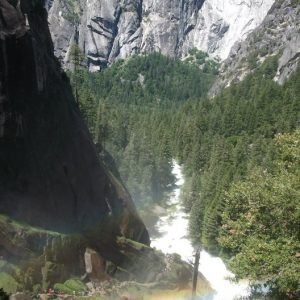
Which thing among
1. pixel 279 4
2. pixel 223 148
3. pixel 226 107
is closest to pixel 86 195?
pixel 223 148

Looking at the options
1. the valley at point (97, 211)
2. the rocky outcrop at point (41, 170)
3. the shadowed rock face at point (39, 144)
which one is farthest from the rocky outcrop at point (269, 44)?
the rocky outcrop at point (41, 170)

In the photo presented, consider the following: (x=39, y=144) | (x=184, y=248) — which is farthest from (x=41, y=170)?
(x=184, y=248)

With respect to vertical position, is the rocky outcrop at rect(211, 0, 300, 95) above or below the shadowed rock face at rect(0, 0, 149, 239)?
above

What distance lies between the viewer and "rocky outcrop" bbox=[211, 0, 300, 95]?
16262 cm

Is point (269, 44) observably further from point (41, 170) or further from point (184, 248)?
point (41, 170)

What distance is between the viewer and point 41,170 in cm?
3412

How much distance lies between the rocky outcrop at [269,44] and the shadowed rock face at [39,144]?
117 meters

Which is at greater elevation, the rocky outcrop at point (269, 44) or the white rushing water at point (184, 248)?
the rocky outcrop at point (269, 44)

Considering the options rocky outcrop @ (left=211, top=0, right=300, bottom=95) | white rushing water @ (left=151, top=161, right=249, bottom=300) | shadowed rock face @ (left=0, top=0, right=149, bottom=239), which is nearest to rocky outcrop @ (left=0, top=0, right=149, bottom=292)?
shadowed rock face @ (left=0, top=0, right=149, bottom=239)

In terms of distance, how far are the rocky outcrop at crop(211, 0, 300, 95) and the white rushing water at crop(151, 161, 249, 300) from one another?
78.3 m

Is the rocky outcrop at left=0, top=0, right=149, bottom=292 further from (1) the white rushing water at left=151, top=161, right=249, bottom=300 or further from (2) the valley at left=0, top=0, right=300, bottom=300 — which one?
(1) the white rushing water at left=151, top=161, right=249, bottom=300

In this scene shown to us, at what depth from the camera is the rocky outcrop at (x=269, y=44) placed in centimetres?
16262

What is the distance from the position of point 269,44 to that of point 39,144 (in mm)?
159293

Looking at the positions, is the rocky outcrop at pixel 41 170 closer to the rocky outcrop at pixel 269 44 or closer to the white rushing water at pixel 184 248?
the white rushing water at pixel 184 248
